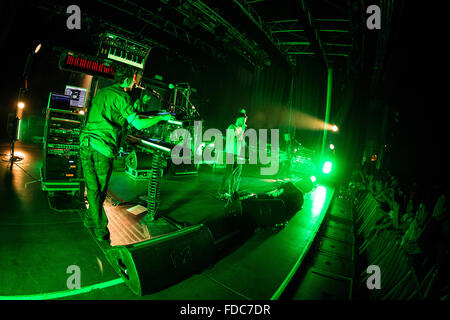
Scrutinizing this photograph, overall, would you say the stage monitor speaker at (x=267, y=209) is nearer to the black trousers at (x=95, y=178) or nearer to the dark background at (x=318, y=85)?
the black trousers at (x=95, y=178)

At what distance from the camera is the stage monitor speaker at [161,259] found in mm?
1521

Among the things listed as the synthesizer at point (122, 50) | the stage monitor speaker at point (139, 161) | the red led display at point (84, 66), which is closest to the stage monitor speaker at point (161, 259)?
the stage monitor speaker at point (139, 161)

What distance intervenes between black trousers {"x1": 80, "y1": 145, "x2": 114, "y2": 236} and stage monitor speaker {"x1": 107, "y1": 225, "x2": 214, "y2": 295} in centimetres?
71

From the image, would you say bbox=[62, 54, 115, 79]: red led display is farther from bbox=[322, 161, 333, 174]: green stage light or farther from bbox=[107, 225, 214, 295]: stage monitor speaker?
bbox=[322, 161, 333, 174]: green stage light

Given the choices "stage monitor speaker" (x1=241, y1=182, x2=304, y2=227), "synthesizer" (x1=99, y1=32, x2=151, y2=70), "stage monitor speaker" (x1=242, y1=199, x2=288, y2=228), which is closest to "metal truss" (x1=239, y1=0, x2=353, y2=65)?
"synthesizer" (x1=99, y1=32, x2=151, y2=70)

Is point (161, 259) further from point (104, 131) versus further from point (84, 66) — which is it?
point (84, 66)

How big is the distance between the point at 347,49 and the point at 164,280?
1004cm

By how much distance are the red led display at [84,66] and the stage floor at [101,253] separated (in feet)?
8.43

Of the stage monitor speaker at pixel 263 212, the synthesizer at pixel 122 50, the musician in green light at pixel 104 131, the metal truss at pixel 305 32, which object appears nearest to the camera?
the musician in green light at pixel 104 131
